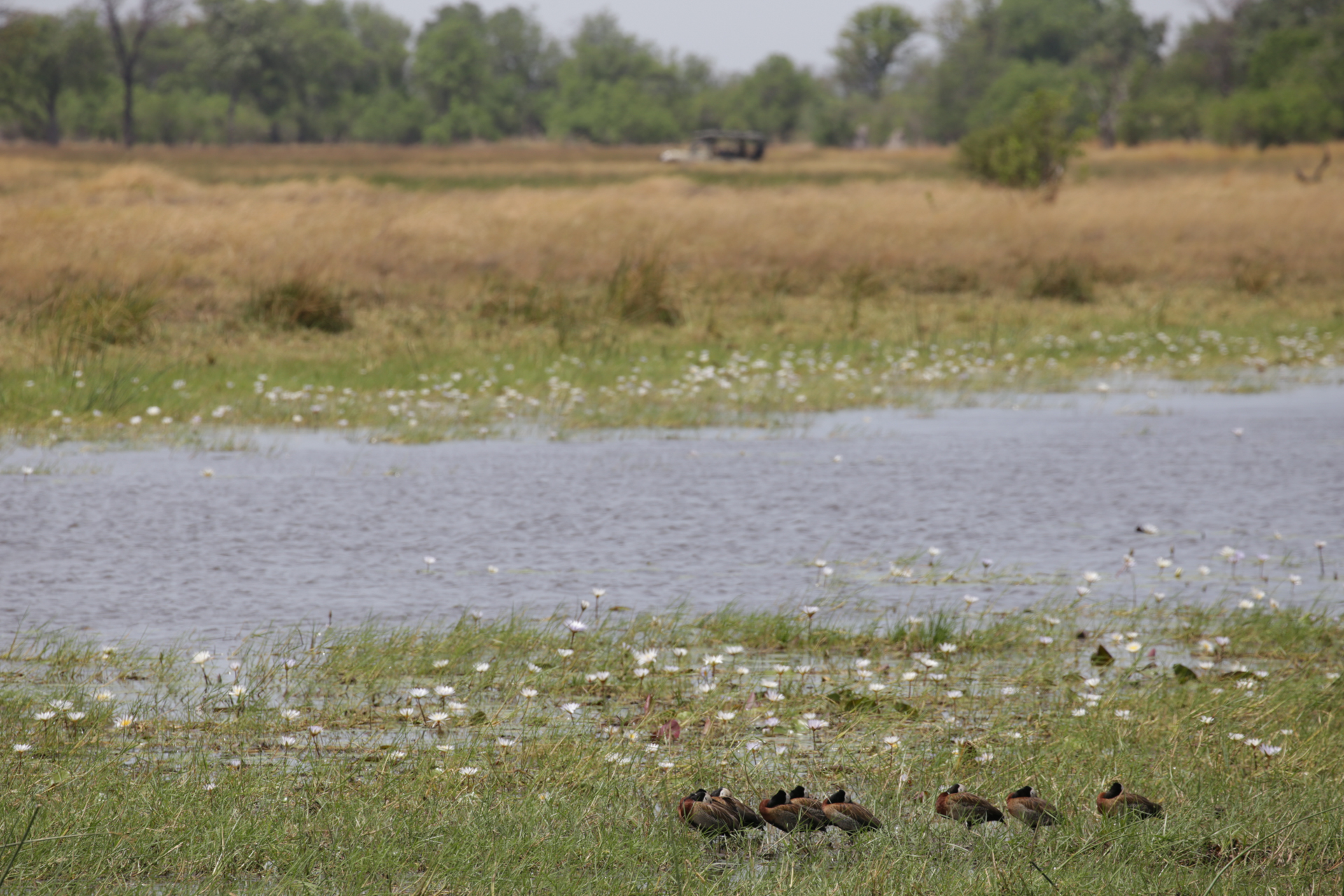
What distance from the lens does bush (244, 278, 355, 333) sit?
15453 millimetres

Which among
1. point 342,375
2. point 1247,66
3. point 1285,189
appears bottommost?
point 342,375

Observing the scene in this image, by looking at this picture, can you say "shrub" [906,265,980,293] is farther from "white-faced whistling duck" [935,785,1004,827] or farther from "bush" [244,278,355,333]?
"white-faced whistling duck" [935,785,1004,827]

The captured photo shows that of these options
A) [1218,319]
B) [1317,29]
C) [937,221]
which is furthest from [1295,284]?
[1317,29]

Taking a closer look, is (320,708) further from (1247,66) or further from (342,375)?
(1247,66)

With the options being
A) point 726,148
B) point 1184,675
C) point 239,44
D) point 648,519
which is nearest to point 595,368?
point 648,519

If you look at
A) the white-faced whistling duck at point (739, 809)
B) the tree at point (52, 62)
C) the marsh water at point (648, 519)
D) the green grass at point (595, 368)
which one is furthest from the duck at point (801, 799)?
the tree at point (52, 62)

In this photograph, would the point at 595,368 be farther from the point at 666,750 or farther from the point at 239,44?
the point at 239,44

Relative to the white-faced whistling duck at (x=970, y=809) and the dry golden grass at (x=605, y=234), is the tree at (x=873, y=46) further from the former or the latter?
the white-faced whistling duck at (x=970, y=809)

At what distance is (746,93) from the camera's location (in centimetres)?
11138

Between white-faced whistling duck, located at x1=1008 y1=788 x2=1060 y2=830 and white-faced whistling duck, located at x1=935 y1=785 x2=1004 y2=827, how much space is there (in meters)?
0.04

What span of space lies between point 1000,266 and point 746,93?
94230 millimetres

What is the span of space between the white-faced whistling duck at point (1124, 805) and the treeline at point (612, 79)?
211 feet

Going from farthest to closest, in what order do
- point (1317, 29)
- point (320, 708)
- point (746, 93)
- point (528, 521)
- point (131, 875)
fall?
point (746, 93) → point (1317, 29) → point (528, 521) → point (320, 708) → point (131, 875)

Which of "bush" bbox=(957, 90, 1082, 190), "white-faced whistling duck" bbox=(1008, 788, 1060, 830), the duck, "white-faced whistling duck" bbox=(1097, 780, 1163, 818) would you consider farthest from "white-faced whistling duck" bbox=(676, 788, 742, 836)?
"bush" bbox=(957, 90, 1082, 190)
